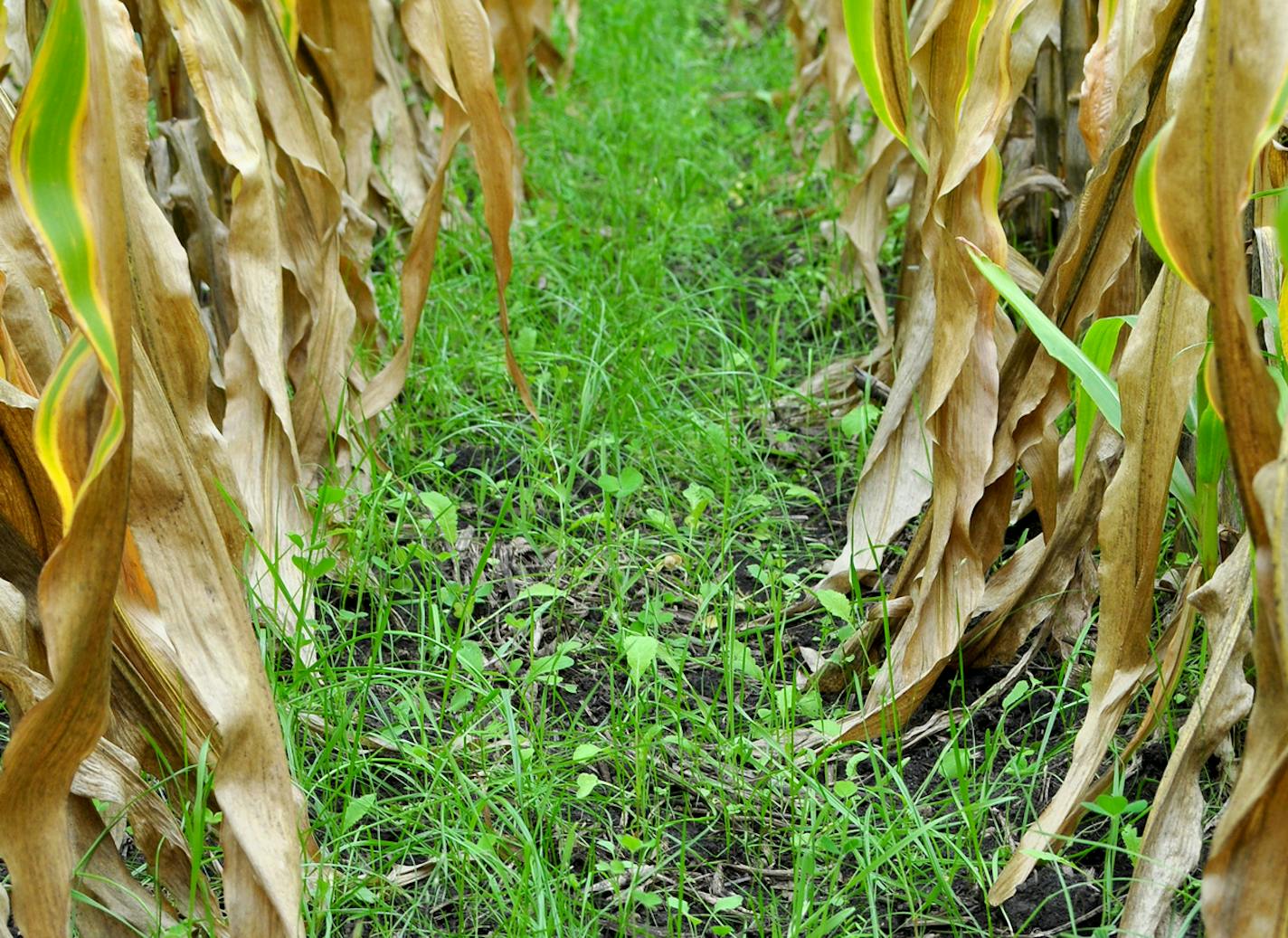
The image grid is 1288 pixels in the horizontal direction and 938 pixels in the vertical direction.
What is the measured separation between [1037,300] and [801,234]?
100cm

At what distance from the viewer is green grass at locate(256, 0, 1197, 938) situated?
0.88m

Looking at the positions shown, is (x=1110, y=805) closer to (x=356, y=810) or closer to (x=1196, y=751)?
(x=1196, y=751)

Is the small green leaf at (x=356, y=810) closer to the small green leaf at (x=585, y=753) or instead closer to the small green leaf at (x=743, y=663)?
the small green leaf at (x=585, y=753)

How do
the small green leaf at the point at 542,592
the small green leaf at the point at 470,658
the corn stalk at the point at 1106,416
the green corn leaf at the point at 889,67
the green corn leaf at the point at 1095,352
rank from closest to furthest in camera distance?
the corn stalk at the point at 1106,416
the green corn leaf at the point at 1095,352
the green corn leaf at the point at 889,67
the small green leaf at the point at 470,658
the small green leaf at the point at 542,592

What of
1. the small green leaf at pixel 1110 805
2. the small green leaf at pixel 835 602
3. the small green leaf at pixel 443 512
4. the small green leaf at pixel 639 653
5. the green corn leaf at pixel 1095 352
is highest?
the green corn leaf at pixel 1095 352

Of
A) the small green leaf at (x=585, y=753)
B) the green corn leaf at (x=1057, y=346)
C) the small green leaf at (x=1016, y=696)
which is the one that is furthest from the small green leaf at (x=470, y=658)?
the green corn leaf at (x=1057, y=346)

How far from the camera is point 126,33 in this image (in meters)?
0.80

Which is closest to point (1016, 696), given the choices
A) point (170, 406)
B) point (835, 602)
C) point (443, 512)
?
point (835, 602)

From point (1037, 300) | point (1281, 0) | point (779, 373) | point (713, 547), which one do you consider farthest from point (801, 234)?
point (1281, 0)

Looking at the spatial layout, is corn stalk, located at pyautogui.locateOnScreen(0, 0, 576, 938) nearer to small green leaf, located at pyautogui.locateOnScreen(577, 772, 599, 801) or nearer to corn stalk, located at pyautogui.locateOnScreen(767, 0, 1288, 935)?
small green leaf, located at pyautogui.locateOnScreen(577, 772, 599, 801)

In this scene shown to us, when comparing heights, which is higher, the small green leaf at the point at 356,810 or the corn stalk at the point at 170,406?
the corn stalk at the point at 170,406

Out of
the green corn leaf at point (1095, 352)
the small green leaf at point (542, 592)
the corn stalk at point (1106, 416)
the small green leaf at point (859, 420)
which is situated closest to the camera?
the corn stalk at point (1106, 416)

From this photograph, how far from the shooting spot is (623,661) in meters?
1.13

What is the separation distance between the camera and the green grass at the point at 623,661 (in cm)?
88
